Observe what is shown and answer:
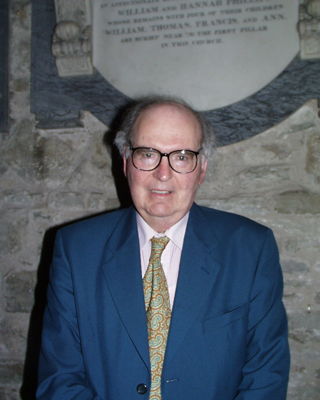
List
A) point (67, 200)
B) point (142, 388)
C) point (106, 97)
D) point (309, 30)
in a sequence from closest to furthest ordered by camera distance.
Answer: point (142, 388), point (309, 30), point (106, 97), point (67, 200)

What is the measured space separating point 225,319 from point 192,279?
181mm

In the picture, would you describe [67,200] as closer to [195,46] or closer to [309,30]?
[195,46]

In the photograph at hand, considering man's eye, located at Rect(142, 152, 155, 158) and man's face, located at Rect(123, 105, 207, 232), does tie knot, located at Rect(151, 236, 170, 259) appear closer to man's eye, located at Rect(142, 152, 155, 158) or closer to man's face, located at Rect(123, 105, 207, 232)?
man's face, located at Rect(123, 105, 207, 232)

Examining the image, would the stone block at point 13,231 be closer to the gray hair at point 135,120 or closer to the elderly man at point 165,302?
the elderly man at point 165,302

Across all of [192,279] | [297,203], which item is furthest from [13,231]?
[297,203]

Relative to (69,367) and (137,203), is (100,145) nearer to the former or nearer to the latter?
(137,203)

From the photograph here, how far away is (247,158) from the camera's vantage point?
169 centimetres

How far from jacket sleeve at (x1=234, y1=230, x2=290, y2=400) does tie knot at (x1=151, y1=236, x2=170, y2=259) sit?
36 centimetres

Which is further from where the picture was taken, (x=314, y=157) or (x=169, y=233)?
(x=314, y=157)

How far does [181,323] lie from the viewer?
1.16 metres

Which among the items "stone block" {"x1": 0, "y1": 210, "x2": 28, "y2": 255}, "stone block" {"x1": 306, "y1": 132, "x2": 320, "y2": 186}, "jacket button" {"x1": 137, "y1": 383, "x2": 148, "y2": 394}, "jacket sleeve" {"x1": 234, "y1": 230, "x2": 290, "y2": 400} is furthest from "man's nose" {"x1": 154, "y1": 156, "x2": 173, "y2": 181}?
"stone block" {"x1": 0, "y1": 210, "x2": 28, "y2": 255}

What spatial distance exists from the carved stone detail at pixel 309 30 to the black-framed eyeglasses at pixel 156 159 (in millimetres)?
782

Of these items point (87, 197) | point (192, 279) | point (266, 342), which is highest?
point (87, 197)

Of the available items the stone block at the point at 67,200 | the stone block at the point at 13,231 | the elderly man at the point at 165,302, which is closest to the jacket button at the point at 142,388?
the elderly man at the point at 165,302
